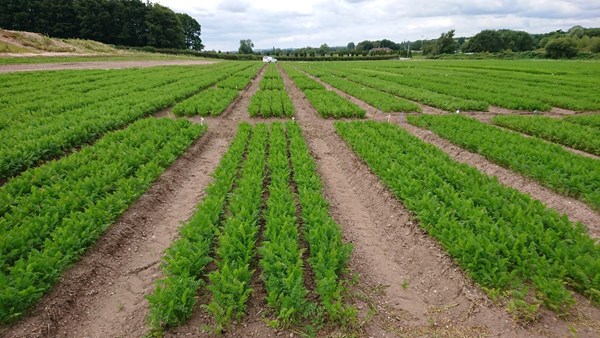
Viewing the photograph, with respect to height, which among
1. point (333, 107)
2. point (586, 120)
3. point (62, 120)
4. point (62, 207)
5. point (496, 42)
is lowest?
point (586, 120)

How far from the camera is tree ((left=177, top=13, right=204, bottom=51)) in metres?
146

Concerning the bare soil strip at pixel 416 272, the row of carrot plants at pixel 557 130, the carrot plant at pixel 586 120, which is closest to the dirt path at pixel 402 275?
the bare soil strip at pixel 416 272

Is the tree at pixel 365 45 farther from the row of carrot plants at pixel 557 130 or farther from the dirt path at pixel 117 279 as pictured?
the dirt path at pixel 117 279

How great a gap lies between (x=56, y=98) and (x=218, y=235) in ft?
54.9

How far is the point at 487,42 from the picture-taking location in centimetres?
11088

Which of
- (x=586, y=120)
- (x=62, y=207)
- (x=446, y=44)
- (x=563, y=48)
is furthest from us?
(x=446, y=44)

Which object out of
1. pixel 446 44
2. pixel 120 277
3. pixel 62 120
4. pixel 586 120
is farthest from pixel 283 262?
pixel 446 44

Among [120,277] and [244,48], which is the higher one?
[244,48]

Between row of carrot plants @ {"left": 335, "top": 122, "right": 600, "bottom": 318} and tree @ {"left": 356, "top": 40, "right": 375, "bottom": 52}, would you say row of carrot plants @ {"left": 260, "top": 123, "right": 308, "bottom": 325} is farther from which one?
tree @ {"left": 356, "top": 40, "right": 375, "bottom": 52}

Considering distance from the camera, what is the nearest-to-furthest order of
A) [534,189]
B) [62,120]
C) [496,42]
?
[534,189] → [62,120] → [496,42]

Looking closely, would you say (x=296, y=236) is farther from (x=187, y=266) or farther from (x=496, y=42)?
(x=496, y=42)

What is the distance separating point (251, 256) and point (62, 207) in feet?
12.4

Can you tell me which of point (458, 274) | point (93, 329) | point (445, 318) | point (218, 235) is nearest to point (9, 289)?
point (93, 329)

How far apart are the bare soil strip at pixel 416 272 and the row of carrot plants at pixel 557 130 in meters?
4.08
